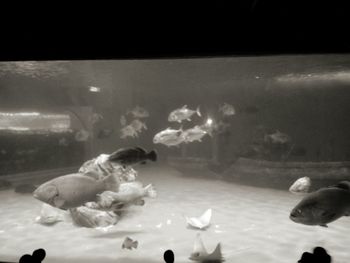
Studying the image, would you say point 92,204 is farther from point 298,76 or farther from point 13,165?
point 298,76

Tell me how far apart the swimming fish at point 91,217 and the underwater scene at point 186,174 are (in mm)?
24

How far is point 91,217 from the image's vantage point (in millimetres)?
6512

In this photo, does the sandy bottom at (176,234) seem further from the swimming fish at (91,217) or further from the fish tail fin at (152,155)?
the fish tail fin at (152,155)

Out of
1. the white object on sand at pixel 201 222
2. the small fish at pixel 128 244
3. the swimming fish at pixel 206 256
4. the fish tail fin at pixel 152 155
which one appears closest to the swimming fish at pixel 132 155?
the fish tail fin at pixel 152 155

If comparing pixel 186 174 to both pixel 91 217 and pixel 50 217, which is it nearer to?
pixel 50 217

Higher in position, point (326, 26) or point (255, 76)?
point (255, 76)

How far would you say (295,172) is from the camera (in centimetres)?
1218

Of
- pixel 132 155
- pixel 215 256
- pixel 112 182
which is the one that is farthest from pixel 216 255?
pixel 112 182

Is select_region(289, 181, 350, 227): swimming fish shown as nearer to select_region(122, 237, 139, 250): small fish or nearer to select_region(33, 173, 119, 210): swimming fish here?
select_region(122, 237, 139, 250): small fish

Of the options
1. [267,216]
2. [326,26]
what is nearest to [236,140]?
[267,216]

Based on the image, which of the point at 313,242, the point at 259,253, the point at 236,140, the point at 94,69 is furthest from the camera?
the point at 94,69

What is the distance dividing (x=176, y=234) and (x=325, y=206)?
3447mm

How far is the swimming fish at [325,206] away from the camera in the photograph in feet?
11.1

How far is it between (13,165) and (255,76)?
22.7 meters
